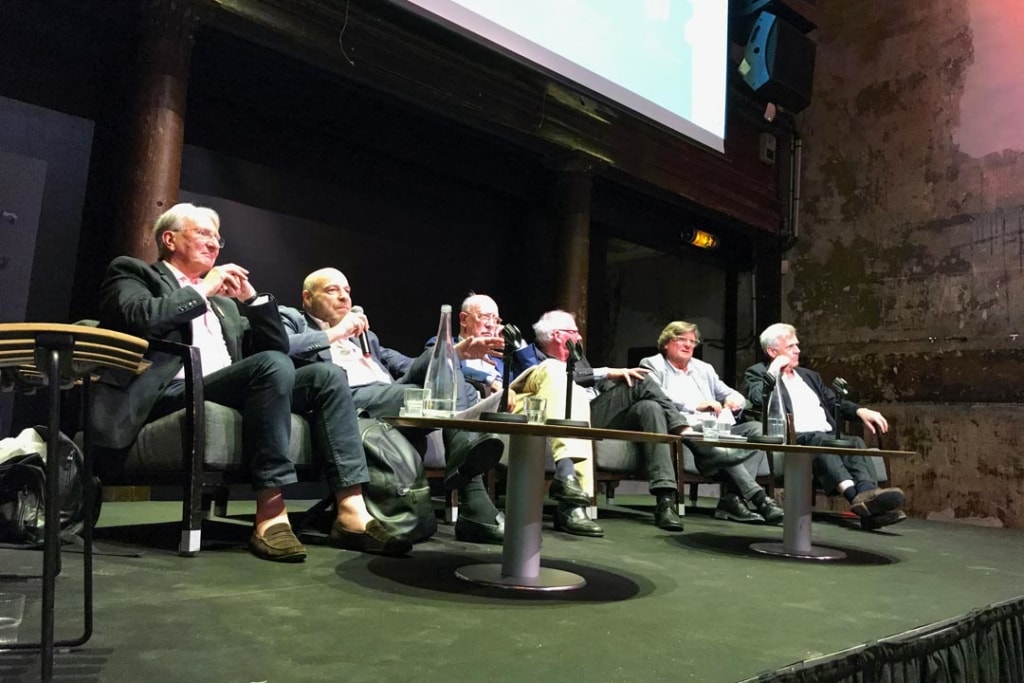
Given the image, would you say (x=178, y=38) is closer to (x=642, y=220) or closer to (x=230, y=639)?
(x=230, y=639)

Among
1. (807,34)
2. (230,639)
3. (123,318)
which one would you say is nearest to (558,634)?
(230,639)

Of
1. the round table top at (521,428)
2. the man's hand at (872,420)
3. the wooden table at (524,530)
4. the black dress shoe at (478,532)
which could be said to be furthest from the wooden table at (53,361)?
the man's hand at (872,420)

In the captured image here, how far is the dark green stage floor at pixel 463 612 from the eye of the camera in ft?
3.46

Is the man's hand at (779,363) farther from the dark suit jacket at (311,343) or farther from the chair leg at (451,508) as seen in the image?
the dark suit jacket at (311,343)

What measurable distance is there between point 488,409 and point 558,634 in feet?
1.93

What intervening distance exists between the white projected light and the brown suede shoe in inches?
96.9

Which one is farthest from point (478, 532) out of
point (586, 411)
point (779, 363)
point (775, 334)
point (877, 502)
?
point (775, 334)

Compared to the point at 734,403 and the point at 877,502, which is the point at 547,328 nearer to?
the point at 734,403

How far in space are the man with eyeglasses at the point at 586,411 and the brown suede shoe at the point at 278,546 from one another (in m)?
0.92

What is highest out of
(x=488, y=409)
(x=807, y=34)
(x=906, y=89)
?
(x=807, y=34)

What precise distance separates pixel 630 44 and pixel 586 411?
2.58 m

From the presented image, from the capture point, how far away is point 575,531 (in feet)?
8.56

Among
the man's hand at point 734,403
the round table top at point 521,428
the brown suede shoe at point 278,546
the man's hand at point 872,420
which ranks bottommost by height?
the brown suede shoe at point 278,546

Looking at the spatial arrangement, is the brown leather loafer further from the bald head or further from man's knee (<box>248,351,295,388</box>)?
man's knee (<box>248,351,295,388</box>)
